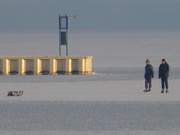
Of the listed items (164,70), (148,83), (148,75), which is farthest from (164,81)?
(148,83)

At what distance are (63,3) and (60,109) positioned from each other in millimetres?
75832

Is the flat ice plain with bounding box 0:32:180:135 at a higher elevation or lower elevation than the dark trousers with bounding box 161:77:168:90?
lower

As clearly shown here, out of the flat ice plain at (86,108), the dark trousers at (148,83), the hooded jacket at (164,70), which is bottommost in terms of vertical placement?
the flat ice plain at (86,108)

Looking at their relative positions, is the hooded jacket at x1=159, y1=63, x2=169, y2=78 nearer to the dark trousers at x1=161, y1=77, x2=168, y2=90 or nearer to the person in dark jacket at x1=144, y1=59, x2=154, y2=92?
the dark trousers at x1=161, y1=77, x2=168, y2=90

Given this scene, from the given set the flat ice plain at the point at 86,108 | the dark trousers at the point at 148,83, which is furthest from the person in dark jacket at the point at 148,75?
the flat ice plain at the point at 86,108

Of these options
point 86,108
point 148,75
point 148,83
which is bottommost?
point 86,108

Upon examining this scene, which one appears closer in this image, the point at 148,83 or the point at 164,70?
the point at 164,70

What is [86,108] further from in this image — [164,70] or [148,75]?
[148,75]

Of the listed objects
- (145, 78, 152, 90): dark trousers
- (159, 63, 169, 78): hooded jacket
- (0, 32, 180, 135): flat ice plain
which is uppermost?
(159, 63, 169, 78): hooded jacket

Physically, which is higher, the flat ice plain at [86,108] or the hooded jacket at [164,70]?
the hooded jacket at [164,70]

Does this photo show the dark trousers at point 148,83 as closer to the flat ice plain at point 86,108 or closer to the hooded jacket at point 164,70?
the flat ice plain at point 86,108

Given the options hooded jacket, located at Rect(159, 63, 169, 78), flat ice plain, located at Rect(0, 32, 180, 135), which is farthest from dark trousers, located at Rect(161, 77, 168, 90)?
flat ice plain, located at Rect(0, 32, 180, 135)

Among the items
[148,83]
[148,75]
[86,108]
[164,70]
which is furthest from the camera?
[148,83]

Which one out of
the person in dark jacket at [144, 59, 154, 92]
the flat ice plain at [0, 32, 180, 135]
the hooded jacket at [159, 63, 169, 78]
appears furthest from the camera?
the person in dark jacket at [144, 59, 154, 92]
